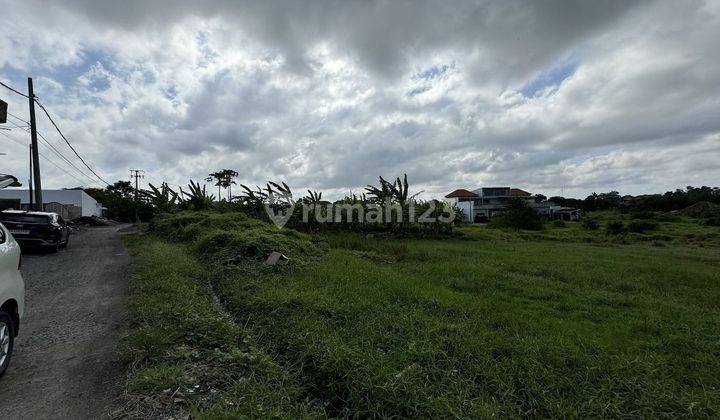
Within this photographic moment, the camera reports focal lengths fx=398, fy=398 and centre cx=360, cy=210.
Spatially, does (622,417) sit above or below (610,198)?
below

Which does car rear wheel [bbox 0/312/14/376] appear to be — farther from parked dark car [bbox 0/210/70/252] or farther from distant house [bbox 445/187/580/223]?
distant house [bbox 445/187/580/223]

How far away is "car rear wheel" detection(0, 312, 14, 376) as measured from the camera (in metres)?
3.38

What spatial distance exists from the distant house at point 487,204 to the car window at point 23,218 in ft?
182

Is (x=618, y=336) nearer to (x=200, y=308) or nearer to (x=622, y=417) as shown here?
(x=622, y=417)

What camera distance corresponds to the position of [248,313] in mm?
5102

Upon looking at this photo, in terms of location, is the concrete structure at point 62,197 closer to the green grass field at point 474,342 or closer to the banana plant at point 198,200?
the banana plant at point 198,200

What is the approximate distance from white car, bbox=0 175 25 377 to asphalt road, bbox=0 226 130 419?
0.25 meters

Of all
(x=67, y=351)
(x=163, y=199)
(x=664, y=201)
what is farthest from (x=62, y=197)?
(x=664, y=201)

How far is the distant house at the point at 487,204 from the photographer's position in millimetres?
61997

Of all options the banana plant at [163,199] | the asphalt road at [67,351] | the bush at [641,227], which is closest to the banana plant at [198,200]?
the banana plant at [163,199]

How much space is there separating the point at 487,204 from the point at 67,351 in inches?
2888

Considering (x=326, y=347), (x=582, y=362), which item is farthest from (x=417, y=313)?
(x=582, y=362)

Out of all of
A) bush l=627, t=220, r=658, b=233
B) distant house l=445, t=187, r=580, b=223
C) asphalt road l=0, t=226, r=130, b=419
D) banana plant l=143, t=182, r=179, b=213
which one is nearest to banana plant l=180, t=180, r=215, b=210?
banana plant l=143, t=182, r=179, b=213

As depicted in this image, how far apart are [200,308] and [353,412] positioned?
3057 mm
